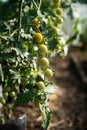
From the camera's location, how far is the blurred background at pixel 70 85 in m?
2.37

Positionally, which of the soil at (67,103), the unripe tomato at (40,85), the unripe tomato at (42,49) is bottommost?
the soil at (67,103)

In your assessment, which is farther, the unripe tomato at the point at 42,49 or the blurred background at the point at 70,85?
the blurred background at the point at 70,85

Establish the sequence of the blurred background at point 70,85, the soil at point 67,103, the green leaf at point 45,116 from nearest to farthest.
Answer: the green leaf at point 45,116
the blurred background at point 70,85
the soil at point 67,103

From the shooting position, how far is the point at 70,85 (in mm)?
4113

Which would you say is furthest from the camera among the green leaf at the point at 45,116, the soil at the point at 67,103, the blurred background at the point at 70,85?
the soil at the point at 67,103

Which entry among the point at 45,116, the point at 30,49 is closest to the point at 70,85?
the point at 30,49

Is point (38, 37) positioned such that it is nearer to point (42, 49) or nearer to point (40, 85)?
point (42, 49)

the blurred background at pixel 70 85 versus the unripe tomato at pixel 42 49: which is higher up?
the unripe tomato at pixel 42 49

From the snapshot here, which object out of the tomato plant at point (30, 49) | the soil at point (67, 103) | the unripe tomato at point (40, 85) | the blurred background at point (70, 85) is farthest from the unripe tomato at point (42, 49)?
the soil at point (67, 103)

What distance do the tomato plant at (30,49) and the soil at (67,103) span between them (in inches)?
40.7

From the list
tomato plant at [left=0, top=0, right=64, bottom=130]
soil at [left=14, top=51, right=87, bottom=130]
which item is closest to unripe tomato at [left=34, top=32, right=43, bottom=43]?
tomato plant at [left=0, top=0, right=64, bottom=130]

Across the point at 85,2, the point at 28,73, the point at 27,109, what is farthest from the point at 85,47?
the point at 28,73

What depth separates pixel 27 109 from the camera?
10.3ft

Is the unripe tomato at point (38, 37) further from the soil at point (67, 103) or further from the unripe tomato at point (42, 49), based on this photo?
the soil at point (67, 103)
